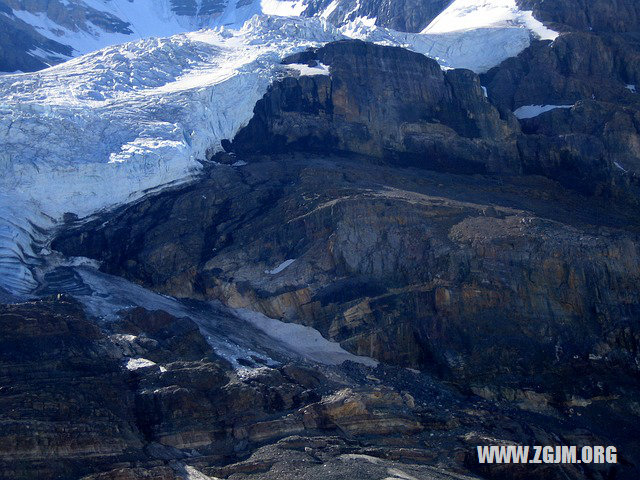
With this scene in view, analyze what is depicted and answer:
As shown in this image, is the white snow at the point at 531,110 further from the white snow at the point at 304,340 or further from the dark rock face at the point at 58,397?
the dark rock face at the point at 58,397

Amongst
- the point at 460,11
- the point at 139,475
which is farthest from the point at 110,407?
the point at 460,11

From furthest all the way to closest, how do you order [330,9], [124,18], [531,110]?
[124,18] → [330,9] → [531,110]

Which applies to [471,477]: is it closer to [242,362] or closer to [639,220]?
[242,362]

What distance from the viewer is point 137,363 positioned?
146ft

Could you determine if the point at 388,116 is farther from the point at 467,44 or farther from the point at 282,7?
the point at 282,7

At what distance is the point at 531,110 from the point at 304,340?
102ft

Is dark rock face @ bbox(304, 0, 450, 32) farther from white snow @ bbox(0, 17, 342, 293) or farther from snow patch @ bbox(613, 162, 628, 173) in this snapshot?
snow patch @ bbox(613, 162, 628, 173)

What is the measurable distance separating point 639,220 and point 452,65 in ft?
84.7

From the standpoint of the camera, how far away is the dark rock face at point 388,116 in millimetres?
68875

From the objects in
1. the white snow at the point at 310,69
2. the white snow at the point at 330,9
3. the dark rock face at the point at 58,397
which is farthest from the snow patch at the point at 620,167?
the white snow at the point at 330,9

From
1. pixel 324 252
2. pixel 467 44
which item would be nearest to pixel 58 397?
pixel 324 252

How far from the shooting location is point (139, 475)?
36562 mm

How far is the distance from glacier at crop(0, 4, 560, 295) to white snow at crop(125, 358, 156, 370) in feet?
37.7

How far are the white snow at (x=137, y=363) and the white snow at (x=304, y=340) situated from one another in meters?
9.85
